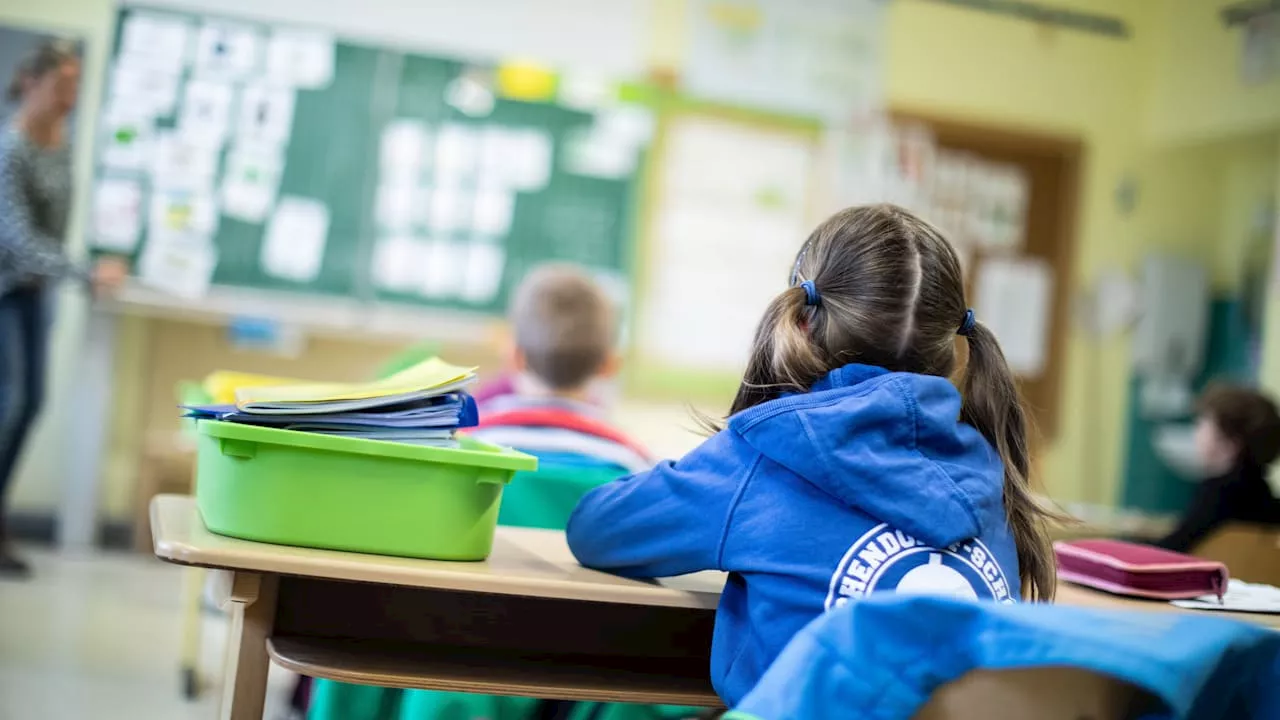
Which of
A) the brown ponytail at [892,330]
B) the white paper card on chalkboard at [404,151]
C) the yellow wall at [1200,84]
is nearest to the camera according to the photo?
the brown ponytail at [892,330]

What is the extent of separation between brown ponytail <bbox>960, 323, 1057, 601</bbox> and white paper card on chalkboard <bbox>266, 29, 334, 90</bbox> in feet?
12.6

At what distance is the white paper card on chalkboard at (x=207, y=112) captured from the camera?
15.4ft

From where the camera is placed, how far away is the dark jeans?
4.01m

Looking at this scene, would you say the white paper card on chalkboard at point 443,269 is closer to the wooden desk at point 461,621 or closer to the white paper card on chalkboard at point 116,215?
the white paper card on chalkboard at point 116,215

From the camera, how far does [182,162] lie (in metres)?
4.70

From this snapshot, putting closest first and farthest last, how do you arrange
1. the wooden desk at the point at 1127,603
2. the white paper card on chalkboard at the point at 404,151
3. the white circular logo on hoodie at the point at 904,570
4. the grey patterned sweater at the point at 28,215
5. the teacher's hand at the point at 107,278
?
1. the white circular logo on hoodie at the point at 904,570
2. the wooden desk at the point at 1127,603
3. the grey patterned sweater at the point at 28,215
4. the teacher's hand at the point at 107,278
5. the white paper card on chalkboard at the point at 404,151

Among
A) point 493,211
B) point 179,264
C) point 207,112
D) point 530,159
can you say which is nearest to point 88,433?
point 179,264

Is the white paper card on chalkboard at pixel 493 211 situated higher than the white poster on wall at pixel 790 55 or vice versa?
the white poster on wall at pixel 790 55

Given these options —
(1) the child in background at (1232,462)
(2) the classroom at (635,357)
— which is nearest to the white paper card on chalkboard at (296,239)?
(2) the classroom at (635,357)

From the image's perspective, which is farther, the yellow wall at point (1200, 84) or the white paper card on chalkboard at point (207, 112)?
the yellow wall at point (1200, 84)

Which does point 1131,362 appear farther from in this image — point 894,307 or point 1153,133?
point 894,307

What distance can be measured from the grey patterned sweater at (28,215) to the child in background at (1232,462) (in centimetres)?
338

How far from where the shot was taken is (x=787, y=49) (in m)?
5.50

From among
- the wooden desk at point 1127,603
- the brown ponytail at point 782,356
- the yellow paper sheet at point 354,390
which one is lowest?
the wooden desk at point 1127,603
